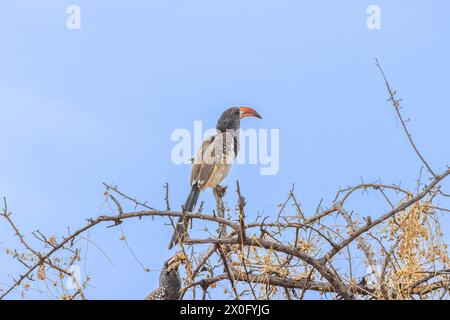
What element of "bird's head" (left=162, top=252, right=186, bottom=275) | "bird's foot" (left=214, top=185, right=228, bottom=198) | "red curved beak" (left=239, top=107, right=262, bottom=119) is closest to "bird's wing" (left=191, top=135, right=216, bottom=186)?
"bird's foot" (left=214, top=185, right=228, bottom=198)

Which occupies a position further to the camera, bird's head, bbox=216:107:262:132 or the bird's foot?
bird's head, bbox=216:107:262:132

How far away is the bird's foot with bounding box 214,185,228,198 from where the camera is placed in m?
6.74

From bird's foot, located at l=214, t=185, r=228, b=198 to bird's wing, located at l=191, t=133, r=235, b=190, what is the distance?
71mm

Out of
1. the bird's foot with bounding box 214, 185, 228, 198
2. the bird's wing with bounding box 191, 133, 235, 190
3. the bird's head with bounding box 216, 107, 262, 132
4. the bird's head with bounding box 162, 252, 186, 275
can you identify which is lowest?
the bird's head with bounding box 162, 252, 186, 275

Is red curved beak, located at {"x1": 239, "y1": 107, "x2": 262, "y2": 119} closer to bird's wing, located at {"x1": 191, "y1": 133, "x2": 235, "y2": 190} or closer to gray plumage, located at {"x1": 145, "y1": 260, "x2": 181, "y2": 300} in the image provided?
bird's wing, located at {"x1": 191, "y1": 133, "x2": 235, "y2": 190}

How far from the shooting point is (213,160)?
659 cm

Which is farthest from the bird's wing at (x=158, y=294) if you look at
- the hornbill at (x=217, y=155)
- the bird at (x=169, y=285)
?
the hornbill at (x=217, y=155)

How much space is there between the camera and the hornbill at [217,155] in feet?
20.8

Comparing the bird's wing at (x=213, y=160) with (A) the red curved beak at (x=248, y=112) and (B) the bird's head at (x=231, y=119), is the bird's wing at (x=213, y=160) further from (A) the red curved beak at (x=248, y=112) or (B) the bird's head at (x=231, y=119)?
(A) the red curved beak at (x=248, y=112)

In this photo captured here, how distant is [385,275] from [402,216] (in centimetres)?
42

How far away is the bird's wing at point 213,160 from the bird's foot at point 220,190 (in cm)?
7
